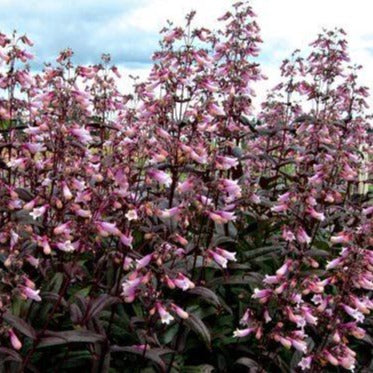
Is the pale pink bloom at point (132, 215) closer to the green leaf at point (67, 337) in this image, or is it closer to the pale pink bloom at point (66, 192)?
the pale pink bloom at point (66, 192)

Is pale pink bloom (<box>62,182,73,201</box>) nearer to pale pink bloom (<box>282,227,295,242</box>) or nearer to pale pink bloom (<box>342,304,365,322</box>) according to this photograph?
pale pink bloom (<box>282,227,295,242</box>)

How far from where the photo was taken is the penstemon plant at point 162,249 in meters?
4.10

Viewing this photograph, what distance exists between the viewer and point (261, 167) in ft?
29.4

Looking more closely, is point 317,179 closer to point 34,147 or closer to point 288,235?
point 288,235

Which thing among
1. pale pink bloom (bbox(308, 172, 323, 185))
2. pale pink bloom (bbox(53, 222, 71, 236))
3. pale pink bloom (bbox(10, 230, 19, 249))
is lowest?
pale pink bloom (bbox(10, 230, 19, 249))

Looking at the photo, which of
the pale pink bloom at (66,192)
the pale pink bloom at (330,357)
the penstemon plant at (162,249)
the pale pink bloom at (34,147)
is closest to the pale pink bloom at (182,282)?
the penstemon plant at (162,249)

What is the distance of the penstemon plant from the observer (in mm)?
4098

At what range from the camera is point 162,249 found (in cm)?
389

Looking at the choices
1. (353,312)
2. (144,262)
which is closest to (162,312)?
(144,262)

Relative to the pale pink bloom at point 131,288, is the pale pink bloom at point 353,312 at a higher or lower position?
lower

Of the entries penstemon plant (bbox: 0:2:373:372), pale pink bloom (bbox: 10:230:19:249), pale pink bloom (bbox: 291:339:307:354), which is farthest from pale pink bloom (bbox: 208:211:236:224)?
pale pink bloom (bbox: 10:230:19:249)

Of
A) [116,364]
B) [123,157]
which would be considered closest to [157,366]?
[116,364]

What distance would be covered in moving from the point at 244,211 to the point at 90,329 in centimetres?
236

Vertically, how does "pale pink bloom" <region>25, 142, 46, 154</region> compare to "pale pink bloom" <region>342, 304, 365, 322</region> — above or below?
above
